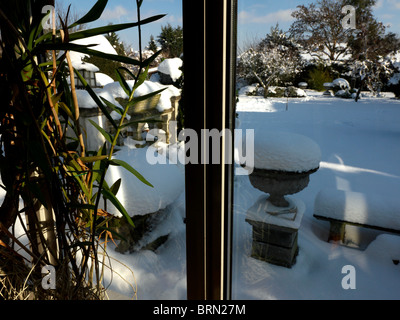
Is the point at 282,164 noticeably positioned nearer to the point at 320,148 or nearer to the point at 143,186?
the point at 320,148

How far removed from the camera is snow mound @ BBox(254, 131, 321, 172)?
0.94 m

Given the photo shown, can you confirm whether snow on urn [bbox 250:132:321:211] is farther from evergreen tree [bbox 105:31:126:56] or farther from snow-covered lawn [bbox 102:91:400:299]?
evergreen tree [bbox 105:31:126:56]

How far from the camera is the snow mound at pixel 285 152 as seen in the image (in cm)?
94

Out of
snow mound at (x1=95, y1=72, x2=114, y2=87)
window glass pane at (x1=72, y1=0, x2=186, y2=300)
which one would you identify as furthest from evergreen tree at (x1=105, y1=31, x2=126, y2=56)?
snow mound at (x1=95, y1=72, x2=114, y2=87)

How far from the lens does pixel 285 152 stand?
3.30 feet

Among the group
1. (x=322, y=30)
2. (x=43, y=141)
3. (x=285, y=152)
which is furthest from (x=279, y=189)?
(x=43, y=141)

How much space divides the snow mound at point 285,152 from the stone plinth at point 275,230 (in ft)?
0.39

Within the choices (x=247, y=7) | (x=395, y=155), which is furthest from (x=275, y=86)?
(x=395, y=155)

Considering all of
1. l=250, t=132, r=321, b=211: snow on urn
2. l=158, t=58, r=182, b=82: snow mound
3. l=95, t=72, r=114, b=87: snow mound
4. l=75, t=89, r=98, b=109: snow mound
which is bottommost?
l=250, t=132, r=321, b=211: snow on urn

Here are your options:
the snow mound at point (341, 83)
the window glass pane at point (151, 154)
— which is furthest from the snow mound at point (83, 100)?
the snow mound at point (341, 83)

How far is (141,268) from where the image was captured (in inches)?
51.6

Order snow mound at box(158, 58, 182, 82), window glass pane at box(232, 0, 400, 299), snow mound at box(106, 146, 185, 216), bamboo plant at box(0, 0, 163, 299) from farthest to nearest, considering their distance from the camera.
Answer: snow mound at box(106, 146, 185, 216)
snow mound at box(158, 58, 182, 82)
window glass pane at box(232, 0, 400, 299)
bamboo plant at box(0, 0, 163, 299)

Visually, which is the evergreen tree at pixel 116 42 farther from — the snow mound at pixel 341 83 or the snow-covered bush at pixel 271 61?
the snow mound at pixel 341 83
